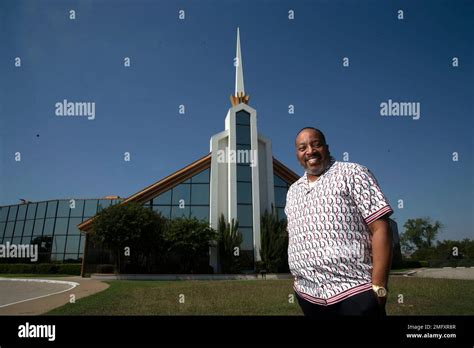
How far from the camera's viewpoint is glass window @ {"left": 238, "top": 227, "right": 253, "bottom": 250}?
24.7 meters

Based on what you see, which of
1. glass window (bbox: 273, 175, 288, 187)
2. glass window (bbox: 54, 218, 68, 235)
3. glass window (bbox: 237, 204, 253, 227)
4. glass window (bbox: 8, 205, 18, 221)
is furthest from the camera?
glass window (bbox: 8, 205, 18, 221)

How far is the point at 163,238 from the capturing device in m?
23.1

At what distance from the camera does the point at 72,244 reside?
40.0 metres

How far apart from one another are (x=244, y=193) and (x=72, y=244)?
25537 millimetres

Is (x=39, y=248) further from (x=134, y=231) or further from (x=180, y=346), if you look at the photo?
(x=180, y=346)

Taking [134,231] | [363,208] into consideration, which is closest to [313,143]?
[363,208]

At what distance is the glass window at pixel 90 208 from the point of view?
1700 inches

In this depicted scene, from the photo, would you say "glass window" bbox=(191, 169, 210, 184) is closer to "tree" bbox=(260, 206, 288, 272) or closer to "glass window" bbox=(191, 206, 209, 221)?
"glass window" bbox=(191, 206, 209, 221)

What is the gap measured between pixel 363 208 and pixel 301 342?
80 cm

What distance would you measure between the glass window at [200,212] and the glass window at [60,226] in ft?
79.0

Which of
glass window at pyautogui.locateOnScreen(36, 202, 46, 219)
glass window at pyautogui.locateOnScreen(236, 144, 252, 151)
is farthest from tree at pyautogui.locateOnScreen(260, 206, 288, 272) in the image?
glass window at pyautogui.locateOnScreen(36, 202, 46, 219)

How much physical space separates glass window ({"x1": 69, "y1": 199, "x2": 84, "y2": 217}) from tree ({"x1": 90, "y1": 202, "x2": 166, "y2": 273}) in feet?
71.5

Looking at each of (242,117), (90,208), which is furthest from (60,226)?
(242,117)

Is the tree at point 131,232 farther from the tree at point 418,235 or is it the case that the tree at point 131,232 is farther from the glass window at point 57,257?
the tree at point 418,235
